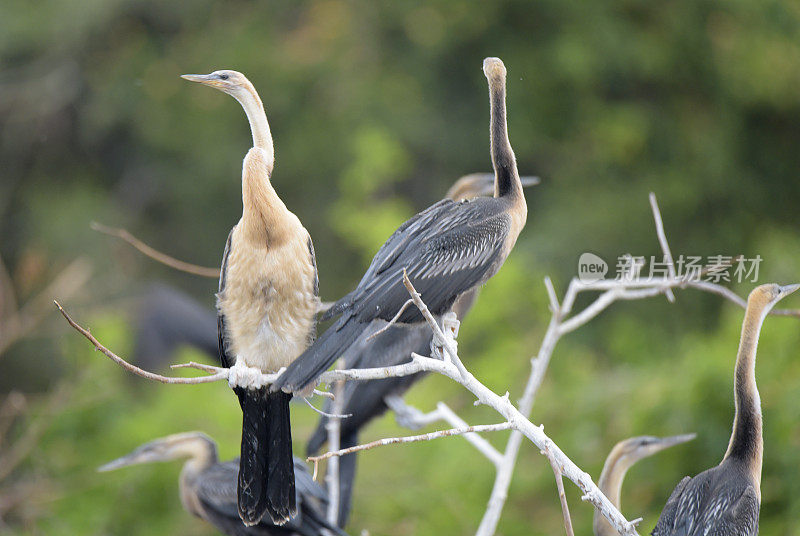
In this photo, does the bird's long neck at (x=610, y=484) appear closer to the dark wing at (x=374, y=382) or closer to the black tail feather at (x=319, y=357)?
the dark wing at (x=374, y=382)

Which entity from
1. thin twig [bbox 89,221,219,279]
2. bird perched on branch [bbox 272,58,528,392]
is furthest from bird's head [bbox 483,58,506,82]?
thin twig [bbox 89,221,219,279]

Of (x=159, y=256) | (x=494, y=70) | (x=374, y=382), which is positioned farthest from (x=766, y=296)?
(x=374, y=382)

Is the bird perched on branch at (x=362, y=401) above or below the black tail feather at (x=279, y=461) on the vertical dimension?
below

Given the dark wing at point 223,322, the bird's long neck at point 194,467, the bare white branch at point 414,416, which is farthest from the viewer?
the bird's long neck at point 194,467

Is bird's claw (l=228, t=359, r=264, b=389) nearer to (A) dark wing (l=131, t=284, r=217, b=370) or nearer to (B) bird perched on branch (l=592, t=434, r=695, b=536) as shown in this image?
(B) bird perched on branch (l=592, t=434, r=695, b=536)

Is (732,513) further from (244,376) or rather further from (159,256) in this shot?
(159,256)

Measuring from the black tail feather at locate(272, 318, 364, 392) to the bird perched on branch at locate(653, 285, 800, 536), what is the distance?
965 mm

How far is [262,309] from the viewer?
8.38 feet

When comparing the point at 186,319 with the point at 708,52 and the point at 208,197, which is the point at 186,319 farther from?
the point at 708,52

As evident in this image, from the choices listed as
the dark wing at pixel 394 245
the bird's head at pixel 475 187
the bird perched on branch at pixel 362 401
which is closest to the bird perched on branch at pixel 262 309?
the dark wing at pixel 394 245

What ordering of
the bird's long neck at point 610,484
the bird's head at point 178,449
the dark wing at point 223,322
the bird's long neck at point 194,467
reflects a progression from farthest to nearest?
the bird's head at point 178,449 → the bird's long neck at point 194,467 → the bird's long neck at point 610,484 → the dark wing at point 223,322

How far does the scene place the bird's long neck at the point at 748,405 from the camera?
8.48 ft

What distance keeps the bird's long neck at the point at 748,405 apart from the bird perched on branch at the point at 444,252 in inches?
24.5

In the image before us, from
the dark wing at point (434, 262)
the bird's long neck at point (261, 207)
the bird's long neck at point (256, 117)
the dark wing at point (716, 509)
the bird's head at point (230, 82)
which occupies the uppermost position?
the bird's head at point (230, 82)
